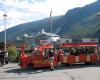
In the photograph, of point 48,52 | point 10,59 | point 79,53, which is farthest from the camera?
point 10,59

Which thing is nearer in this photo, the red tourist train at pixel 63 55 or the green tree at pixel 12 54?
the red tourist train at pixel 63 55

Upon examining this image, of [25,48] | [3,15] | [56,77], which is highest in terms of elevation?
[3,15]

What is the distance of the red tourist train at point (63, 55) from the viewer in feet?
83.1

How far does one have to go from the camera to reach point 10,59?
3512cm

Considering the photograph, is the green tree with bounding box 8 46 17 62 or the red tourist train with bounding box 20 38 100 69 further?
the green tree with bounding box 8 46 17 62

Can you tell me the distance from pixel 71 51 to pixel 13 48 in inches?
439

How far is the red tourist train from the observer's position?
2534 centimetres

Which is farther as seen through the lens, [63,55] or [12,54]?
[12,54]

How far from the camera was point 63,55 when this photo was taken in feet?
86.4

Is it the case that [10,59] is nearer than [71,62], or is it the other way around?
[71,62]

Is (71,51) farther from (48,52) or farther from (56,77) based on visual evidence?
(56,77)

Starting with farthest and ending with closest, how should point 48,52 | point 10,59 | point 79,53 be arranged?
point 10,59 → point 79,53 → point 48,52

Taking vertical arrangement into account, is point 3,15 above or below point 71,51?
above

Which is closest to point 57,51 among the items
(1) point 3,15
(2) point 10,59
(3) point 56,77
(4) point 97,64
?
(4) point 97,64
